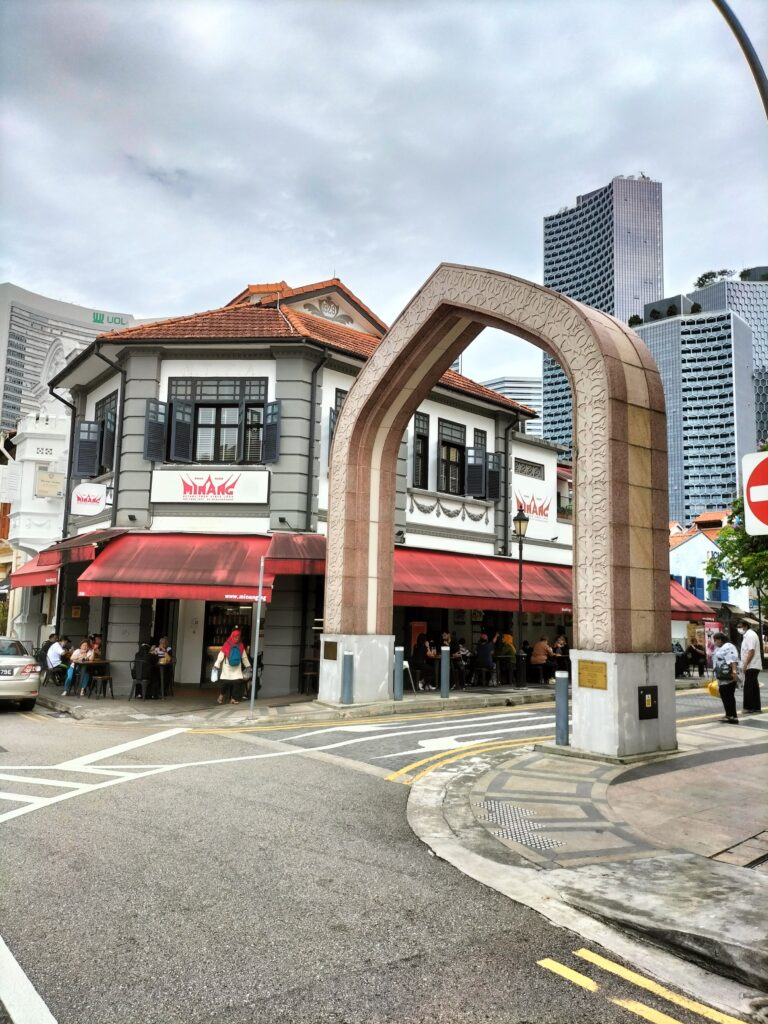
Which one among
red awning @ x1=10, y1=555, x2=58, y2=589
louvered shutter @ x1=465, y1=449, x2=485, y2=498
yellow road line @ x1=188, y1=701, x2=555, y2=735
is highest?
louvered shutter @ x1=465, y1=449, x2=485, y2=498

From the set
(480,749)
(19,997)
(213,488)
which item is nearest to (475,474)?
(213,488)

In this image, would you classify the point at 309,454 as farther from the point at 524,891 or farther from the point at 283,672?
the point at 524,891

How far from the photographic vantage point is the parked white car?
1483 centimetres

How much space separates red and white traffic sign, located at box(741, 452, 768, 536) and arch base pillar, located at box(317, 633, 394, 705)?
11.0m

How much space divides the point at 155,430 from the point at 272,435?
299 centimetres

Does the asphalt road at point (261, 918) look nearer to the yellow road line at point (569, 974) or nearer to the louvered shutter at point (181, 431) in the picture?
the yellow road line at point (569, 974)

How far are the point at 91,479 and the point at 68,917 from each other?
18223 mm

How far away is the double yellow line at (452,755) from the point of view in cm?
910

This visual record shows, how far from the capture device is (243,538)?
1845cm

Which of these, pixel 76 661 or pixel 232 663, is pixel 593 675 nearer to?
pixel 232 663

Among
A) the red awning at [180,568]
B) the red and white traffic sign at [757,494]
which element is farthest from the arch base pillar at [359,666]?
the red and white traffic sign at [757,494]

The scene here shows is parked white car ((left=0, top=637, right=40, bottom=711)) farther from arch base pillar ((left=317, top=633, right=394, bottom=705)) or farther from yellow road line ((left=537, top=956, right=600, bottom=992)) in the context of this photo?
yellow road line ((left=537, top=956, right=600, bottom=992))

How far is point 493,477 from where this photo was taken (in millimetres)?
23500

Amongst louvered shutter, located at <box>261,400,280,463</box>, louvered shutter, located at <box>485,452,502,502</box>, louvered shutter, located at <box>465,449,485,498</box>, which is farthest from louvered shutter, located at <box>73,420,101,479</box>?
louvered shutter, located at <box>485,452,502,502</box>
